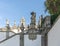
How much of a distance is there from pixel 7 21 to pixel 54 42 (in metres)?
11.5

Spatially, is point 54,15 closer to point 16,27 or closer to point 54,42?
point 54,42

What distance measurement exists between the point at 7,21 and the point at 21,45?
8294 millimetres

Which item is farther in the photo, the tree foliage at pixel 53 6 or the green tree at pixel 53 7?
the tree foliage at pixel 53 6

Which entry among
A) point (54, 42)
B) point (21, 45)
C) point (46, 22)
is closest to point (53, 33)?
point (54, 42)

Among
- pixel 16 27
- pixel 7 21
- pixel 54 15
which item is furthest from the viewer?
pixel 16 27

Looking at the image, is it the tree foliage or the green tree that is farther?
the tree foliage

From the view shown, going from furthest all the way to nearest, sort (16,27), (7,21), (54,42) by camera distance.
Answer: (16,27) < (7,21) < (54,42)

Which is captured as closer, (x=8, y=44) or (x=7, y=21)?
(x=8, y=44)

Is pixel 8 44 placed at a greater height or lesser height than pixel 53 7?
lesser

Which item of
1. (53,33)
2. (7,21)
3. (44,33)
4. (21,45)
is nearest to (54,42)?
(53,33)

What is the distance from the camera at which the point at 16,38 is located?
23672mm

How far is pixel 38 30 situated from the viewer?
24.0 m

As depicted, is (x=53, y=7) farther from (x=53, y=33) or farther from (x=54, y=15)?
(x=53, y=33)

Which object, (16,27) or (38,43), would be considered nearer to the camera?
(38,43)
